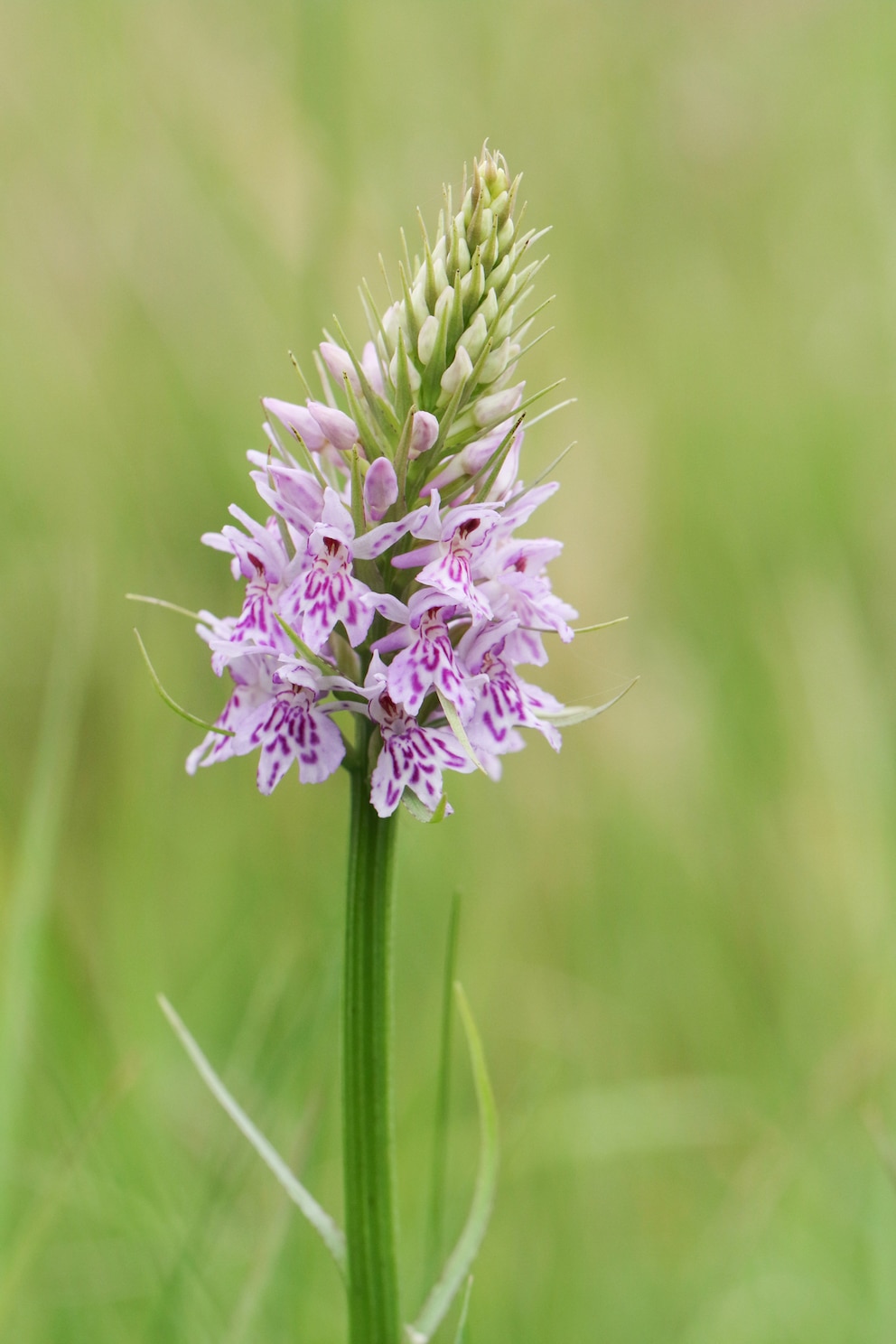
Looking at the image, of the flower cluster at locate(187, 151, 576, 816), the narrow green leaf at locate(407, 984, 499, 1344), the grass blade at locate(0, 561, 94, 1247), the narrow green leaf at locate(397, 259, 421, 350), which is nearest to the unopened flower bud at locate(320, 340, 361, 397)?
the flower cluster at locate(187, 151, 576, 816)

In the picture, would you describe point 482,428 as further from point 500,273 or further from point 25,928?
point 25,928

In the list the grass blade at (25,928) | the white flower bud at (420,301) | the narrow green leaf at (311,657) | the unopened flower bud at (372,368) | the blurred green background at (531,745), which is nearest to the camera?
the narrow green leaf at (311,657)

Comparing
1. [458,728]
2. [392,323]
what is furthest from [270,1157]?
[392,323]

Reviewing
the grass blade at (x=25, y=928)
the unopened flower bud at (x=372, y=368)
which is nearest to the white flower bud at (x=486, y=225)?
the unopened flower bud at (x=372, y=368)

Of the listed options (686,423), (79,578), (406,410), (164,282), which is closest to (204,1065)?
(406,410)

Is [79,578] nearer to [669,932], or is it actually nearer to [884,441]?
[669,932]

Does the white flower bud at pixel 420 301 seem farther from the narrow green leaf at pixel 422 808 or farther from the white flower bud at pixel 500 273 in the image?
the narrow green leaf at pixel 422 808

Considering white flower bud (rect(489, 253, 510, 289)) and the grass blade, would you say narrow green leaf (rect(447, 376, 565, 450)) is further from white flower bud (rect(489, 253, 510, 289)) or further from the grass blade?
the grass blade
